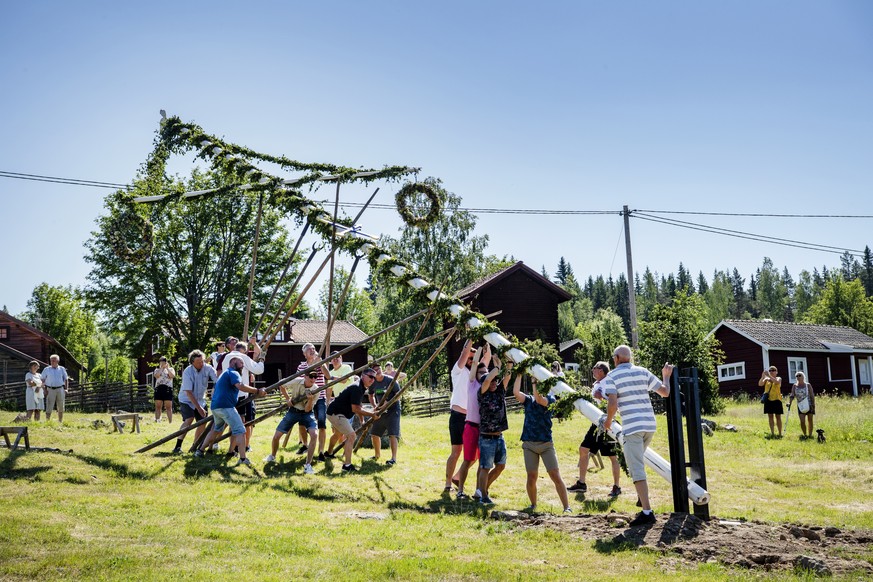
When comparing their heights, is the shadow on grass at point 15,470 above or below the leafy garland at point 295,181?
below

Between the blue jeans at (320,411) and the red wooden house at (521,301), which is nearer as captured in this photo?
the blue jeans at (320,411)

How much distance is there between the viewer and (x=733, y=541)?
758 cm

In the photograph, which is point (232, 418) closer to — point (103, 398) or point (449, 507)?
point (449, 507)

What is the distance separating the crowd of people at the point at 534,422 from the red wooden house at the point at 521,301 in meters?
29.1

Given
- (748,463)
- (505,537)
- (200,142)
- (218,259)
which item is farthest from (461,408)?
(218,259)

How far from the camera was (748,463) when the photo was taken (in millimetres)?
15547

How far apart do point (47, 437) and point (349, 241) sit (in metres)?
6.74

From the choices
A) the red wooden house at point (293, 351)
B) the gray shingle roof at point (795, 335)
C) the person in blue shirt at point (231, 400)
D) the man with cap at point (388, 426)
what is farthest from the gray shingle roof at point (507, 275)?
the person in blue shirt at point (231, 400)

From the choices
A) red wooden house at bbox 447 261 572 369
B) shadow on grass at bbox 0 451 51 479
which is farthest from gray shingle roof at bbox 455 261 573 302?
shadow on grass at bbox 0 451 51 479

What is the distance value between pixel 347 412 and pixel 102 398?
23.5m

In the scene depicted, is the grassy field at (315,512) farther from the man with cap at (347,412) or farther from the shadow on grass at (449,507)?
the man with cap at (347,412)

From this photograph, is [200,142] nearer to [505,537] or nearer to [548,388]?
[548,388]

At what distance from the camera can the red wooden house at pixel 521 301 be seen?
41.3 m

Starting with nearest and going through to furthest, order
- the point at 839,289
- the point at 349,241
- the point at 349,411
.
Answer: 1. the point at 349,411
2. the point at 349,241
3. the point at 839,289
